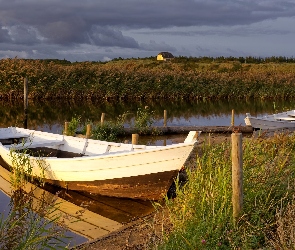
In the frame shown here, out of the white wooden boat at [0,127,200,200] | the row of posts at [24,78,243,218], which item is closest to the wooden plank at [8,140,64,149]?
the white wooden boat at [0,127,200,200]

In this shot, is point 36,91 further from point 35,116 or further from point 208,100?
point 208,100

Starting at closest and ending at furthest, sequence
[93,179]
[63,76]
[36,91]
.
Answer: [93,179]
[36,91]
[63,76]

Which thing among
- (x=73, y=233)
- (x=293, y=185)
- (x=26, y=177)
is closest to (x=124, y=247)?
(x=73, y=233)

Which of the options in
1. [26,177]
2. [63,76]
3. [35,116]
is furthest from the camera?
[63,76]

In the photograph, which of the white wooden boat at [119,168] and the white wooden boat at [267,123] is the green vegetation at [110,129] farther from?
the white wooden boat at [267,123]

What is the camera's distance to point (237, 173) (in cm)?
719

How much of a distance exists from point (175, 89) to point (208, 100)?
2903mm

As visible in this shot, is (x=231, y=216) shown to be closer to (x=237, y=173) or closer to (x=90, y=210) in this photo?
(x=237, y=173)

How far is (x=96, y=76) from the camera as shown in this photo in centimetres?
4175

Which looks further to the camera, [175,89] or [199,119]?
[175,89]

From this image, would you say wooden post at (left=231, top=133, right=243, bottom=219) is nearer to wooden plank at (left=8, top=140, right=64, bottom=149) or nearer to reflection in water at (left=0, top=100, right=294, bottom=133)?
wooden plank at (left=8, top=140, right=64, bottom=149)

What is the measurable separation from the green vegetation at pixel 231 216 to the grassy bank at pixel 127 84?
31.2 meters

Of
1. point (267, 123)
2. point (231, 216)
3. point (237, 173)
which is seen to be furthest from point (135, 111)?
point (237, 173)

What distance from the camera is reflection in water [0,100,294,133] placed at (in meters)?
28.0
